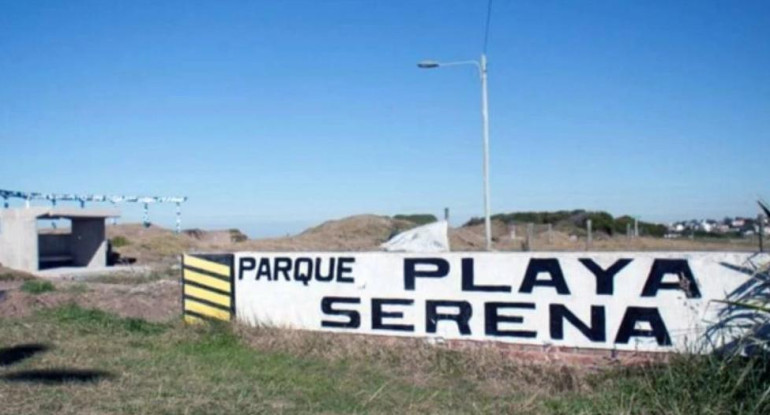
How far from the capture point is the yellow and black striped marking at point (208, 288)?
11281mm

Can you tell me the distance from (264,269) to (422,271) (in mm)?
2453

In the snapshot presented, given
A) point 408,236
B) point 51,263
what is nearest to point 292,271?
point 408,236

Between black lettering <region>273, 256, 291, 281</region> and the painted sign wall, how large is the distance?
0.01 m

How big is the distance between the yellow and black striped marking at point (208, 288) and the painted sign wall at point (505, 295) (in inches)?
5.9

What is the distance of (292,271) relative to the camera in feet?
35.6

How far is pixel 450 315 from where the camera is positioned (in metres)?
9.64

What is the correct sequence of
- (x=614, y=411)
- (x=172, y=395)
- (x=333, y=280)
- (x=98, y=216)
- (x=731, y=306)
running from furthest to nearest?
(x=98, y=216), (x=333, y=280), (x=731, y=306), (x=172, y=395), (x=614, y=411)

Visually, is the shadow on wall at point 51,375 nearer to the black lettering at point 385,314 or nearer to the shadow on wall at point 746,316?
the black lettering at point 385,314

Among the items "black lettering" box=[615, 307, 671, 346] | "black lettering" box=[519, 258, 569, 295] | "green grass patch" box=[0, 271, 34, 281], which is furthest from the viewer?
"green grass patch" box=[0, 271, 34, 281]

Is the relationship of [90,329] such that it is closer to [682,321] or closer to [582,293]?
[582,293]

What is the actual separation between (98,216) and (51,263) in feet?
10.2

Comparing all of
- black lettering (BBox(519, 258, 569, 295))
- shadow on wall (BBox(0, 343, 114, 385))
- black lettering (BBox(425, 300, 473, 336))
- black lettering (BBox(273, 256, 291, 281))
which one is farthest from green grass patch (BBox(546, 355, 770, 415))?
shadow on wall (BBox(0, 343, 114, 385))

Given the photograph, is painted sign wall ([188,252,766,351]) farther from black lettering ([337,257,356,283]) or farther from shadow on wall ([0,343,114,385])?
shadow on wall ([0,343,114,385])

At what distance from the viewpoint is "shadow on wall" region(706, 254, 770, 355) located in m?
7.38
